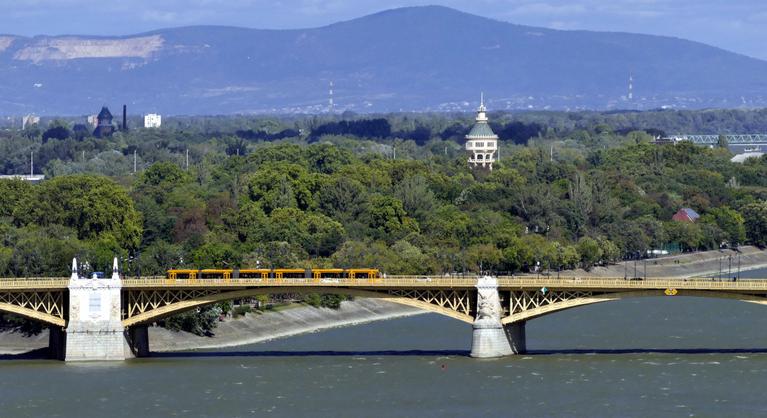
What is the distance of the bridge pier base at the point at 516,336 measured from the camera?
3949 inches

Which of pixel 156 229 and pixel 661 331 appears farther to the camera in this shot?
pixel 156 229

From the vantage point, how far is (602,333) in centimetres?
11544

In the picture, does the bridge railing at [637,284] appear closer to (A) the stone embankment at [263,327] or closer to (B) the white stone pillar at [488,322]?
(B) the white stone pillar at [488,322]

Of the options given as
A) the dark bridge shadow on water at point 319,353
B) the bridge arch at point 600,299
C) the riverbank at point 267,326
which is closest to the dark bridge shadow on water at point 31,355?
the riverbank at point 267,326

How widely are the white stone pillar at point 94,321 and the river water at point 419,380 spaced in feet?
4.12

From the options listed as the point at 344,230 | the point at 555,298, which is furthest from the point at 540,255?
the point at 555,298

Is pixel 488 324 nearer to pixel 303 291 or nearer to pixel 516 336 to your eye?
pixel 516 336

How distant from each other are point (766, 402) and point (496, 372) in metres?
14.2

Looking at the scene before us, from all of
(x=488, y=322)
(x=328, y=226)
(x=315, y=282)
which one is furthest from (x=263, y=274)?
(x=328, y=226)

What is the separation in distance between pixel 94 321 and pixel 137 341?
12.3 ft

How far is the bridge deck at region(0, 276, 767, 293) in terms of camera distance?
97562mm

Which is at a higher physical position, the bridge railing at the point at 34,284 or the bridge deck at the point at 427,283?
the bridge deck at the point at 427,283

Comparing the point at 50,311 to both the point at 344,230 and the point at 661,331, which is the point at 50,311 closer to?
the point at 661,331

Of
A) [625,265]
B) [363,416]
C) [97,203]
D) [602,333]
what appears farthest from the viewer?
[625,265]
